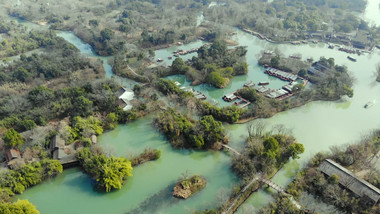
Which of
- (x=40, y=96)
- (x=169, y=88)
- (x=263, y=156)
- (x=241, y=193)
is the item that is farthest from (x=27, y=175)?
(x=263, y=156)

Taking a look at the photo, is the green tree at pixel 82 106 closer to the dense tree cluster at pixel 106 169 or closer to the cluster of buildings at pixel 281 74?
the dense tree cluster at pixel 106 169

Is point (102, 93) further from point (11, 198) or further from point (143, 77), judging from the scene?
point (11, 198)

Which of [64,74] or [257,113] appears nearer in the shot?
[257,113]

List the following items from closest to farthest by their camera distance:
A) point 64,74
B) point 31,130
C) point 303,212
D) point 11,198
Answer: point 303,212 → point 11,198 → point 31,130 → point 64,74

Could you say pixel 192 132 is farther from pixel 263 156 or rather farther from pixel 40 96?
pixel 40 96

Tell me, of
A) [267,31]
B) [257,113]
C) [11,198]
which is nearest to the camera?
[11,198]

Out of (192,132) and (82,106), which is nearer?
(192,132)

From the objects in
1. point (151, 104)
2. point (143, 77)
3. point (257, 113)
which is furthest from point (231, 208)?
point (143, 77)
